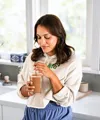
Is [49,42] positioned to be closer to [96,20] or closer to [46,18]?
[46,18]

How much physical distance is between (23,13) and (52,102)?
4.64 ft

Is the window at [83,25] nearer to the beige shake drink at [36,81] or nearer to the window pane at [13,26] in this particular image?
the window pane at [13,26]

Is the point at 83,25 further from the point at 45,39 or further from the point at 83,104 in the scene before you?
the point at 45,39

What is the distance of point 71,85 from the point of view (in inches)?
63.5

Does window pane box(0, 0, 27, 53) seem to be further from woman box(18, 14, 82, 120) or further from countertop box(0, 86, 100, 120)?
woman box(18, 14, 82, 120)

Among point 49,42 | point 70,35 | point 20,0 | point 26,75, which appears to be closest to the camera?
point 49,42

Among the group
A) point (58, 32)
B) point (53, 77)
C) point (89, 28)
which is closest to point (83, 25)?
point (89, 28)

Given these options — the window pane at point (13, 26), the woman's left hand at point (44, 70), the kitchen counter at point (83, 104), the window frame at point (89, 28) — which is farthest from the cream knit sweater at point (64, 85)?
the window pane at point (13, 26)

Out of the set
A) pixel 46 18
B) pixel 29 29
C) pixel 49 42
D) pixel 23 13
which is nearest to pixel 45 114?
pixel 49 42

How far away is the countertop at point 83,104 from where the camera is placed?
6.15ft

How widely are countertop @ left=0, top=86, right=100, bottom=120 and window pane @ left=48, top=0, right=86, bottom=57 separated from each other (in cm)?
50

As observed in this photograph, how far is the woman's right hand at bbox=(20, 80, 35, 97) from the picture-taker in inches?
62.6

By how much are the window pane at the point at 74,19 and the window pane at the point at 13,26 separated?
0.42 meters

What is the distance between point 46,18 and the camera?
5.27 feet
